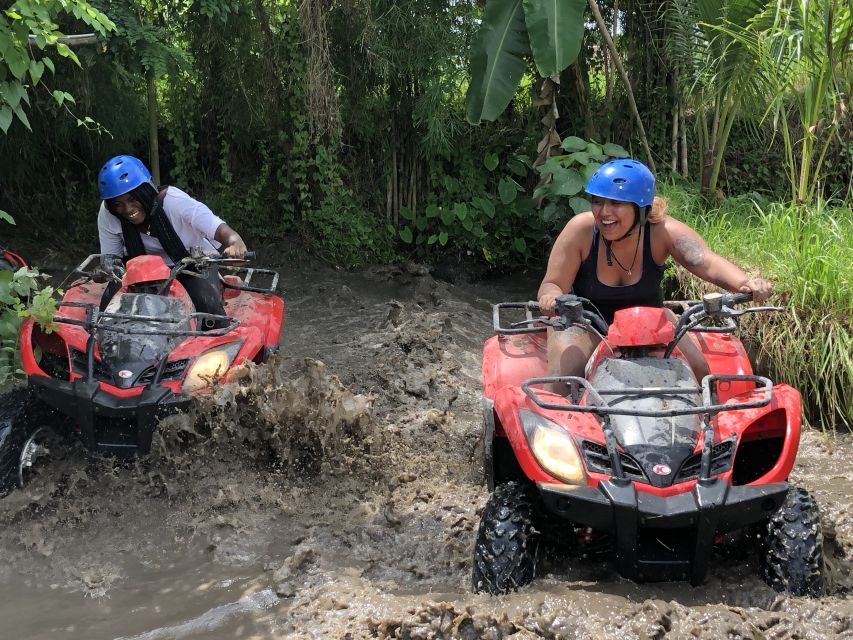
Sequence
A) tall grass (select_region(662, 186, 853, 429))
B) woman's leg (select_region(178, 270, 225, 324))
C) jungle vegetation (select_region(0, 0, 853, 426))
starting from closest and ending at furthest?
woman's leg (select_region(178, 270, 225, 324)), tall grass (select_region(662, 186, 853, 429)), jungle vegetation (select_region(0, 0, 853, 426))

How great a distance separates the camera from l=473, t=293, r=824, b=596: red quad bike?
3.06 m

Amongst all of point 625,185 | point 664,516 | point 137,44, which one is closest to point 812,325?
point 625,185

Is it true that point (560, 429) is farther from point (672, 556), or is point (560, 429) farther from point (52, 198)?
point (52, 198)

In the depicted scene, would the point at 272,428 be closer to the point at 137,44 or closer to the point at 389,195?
the point at 137,44

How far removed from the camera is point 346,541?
4.35 meters

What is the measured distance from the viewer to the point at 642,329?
3.59 metres

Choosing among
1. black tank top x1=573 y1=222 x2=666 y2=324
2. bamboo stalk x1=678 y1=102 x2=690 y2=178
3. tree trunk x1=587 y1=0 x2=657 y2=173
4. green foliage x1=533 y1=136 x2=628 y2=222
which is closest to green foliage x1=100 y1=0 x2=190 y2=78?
green foliage x1=533 y1=136 x2=628 y2=222

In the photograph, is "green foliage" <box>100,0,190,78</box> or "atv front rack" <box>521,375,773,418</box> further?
"green foliage" <box>100,0,190,78</box>

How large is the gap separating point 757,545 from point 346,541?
6.13 feet

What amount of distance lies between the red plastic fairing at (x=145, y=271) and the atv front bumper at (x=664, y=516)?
2.65 m

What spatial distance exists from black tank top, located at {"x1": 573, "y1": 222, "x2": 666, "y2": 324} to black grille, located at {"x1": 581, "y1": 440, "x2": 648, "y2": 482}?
1282 mm

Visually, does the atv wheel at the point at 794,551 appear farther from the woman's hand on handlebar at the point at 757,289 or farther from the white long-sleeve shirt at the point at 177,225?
the white long-sleeve shirt at the point at 177,225

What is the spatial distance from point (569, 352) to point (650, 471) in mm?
965

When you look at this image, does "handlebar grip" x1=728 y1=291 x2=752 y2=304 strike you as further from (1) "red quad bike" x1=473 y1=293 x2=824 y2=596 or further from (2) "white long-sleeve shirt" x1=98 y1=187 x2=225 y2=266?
(2) "white long-sleeve shirt" x1=98 y1=187 x2=225 y2=266
